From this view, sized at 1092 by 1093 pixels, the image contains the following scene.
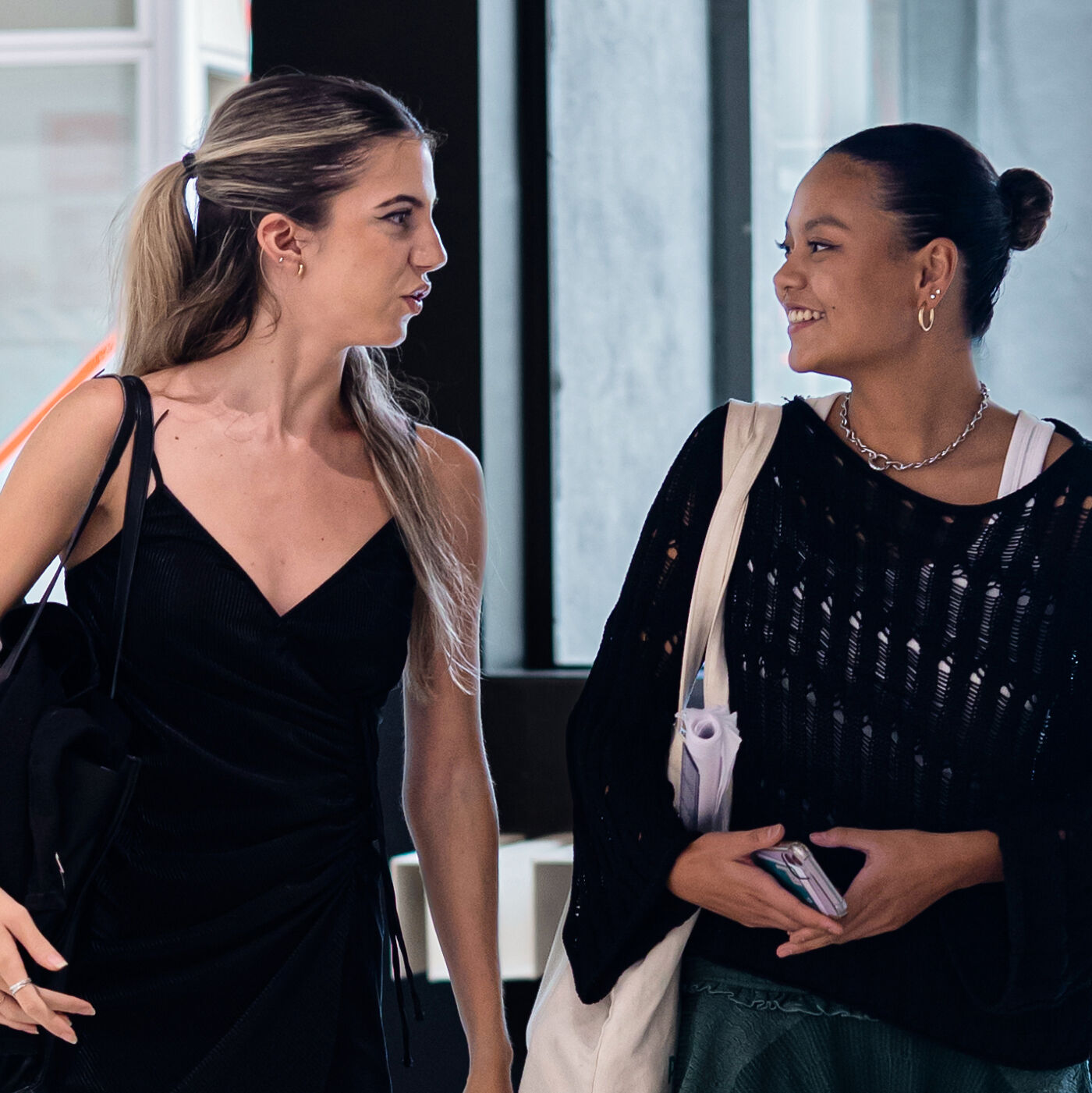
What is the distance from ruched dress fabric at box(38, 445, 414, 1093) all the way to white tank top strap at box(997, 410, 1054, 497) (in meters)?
0.87

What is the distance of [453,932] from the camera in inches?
74.7

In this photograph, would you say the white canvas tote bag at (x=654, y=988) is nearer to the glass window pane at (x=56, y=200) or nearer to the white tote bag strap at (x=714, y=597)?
the white tote bag strap at (x=714, y=597)

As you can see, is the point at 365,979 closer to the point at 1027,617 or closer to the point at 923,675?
the point at 923,675

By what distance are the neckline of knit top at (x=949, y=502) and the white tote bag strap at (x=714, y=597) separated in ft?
0.32

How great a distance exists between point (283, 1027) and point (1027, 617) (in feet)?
3.40

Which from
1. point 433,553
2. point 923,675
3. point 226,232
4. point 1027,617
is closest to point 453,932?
point 433,553

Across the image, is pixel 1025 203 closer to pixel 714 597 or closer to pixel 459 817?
pixel 714 597

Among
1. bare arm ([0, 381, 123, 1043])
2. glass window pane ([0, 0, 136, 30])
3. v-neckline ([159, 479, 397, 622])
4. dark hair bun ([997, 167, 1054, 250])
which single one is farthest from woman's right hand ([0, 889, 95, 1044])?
glass window pane ([0, 0, 136, 30])

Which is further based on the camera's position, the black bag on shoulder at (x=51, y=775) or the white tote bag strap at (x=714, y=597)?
the white tote bag strap at (x=714, y=597)

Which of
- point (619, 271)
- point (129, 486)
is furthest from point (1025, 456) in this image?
point (619, 271)

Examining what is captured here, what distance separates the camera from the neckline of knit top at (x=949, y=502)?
5.72 ft

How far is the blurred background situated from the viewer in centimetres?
306

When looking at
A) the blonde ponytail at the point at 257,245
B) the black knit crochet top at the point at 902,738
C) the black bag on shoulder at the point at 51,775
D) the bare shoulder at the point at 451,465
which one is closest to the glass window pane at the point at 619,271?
the bare shoulder at the point at 451,465

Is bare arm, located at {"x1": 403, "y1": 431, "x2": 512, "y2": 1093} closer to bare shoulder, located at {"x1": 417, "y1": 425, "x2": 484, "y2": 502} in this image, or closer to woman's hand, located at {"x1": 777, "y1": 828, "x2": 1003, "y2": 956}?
bare shoulder, located at {"x1": 417, "y1": 425, "x2": 484, "y2": 502}
